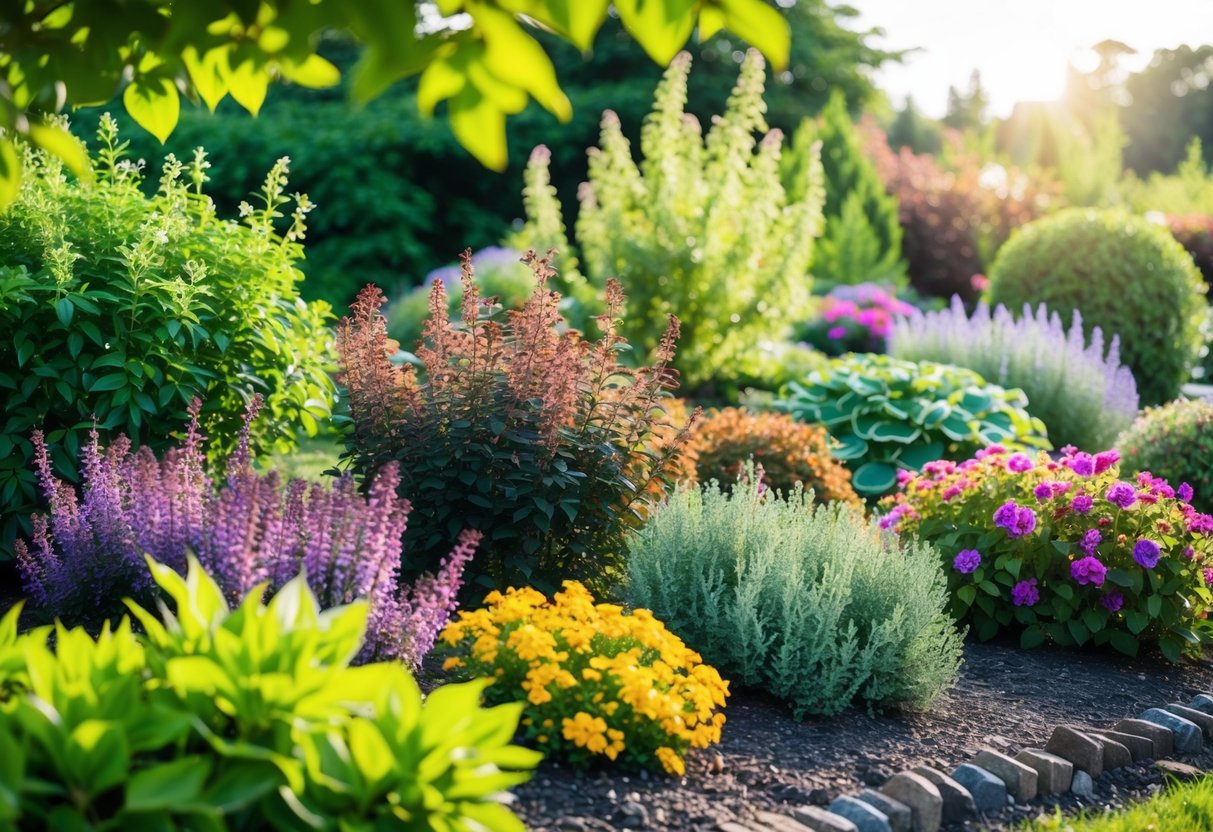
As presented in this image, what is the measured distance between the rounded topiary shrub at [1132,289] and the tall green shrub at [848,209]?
5043 mm

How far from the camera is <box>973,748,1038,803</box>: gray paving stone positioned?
131 inches

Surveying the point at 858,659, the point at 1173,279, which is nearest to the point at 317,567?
the point at 858,659

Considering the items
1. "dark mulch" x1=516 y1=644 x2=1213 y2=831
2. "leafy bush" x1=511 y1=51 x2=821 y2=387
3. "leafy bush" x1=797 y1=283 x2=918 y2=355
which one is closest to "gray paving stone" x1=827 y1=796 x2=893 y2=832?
"dark mulch" x1=516 y1=644 x2=1213 y2=831

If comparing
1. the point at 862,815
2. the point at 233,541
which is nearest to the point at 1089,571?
the point at 862,815

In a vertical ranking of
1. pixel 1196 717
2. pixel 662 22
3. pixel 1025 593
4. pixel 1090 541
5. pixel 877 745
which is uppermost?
pixel 662 22

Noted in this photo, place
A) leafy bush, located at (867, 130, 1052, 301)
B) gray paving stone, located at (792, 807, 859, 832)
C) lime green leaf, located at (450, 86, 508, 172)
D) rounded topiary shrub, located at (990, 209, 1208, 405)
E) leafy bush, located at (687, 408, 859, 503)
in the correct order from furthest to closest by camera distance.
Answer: leafy bush, located at (867, 130, 1052, 301), rounded topiary shrub, located at (990, 209, 1208, 405), leafy bush, located at (687, 408, 859, 503), gray paving stone, located at (792, 807, 859, 832), lime green leaf, located at (450, 86, 508, 172)

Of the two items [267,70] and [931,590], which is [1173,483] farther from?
[267,70]

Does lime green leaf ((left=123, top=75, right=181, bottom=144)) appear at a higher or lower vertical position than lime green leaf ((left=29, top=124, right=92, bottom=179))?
higher

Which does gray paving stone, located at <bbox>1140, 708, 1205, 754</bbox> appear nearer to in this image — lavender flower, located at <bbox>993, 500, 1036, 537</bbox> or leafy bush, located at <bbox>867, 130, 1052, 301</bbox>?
lavender flower, located at <bbox>993, 500, 1036, 537</bbox>

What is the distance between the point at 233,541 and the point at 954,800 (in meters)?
2.05

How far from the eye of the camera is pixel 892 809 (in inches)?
116

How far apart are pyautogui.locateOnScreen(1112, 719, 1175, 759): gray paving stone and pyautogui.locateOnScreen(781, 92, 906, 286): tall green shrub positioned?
12967 millimetres

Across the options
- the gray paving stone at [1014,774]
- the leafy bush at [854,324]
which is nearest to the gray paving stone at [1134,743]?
the gray paving stone at [1014,774]

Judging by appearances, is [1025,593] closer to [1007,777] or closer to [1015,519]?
[1015,519]
